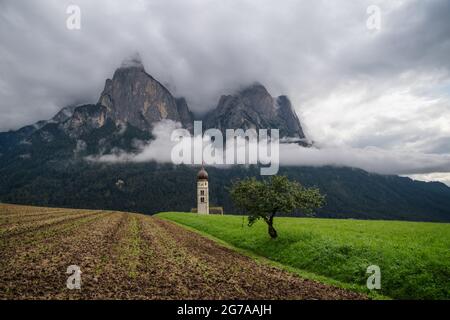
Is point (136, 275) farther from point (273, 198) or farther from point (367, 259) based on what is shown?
point (273, 198)

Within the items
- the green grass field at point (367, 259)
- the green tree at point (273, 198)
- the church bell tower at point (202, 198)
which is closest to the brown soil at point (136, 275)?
the green grass field at point (367, 259)

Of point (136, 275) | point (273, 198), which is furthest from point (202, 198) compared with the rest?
point (136, 275)

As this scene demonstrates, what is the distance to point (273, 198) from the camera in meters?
38.8

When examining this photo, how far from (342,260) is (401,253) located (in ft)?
15.8

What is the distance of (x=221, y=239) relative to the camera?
50.6 m

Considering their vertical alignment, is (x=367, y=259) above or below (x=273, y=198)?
below

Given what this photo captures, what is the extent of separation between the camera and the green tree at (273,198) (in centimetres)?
3844

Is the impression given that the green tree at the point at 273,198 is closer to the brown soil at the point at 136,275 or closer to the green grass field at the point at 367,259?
the green grass field at the point at 367,259

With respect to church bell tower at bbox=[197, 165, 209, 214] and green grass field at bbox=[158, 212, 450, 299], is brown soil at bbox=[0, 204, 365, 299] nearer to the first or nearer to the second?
green grass field at bbox=[158, 212, 450, 299]

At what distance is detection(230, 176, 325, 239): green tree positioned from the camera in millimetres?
38438

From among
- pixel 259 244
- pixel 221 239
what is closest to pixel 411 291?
pixel 259 244

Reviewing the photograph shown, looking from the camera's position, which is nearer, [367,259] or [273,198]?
[367,259]
